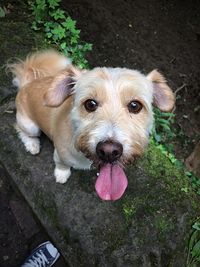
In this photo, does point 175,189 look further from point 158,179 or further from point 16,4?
point 16,4

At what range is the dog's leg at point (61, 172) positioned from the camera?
392cm

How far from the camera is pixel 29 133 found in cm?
416

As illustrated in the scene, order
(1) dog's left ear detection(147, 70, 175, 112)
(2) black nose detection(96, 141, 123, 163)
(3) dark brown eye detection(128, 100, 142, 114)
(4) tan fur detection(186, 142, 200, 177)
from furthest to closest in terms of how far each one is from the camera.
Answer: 1. (4) tan fur detection(186, 142, 200, 177)
2. (1) dog's left ear detection(147, 70, 175, 112)
3. (3) dark brown eye detection(128, 100, 142, 114)
4. (2) black nose detection(96, 141, 123, 163)

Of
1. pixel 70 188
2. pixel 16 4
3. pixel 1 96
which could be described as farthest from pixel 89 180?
pixel 16 4

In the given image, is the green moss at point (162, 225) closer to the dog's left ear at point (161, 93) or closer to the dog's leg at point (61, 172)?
the dog's leg at point (61, 172)

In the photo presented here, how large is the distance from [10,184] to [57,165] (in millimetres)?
728

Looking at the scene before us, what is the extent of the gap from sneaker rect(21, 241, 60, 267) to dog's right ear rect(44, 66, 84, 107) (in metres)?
1.58

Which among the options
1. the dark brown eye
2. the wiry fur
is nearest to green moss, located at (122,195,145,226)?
the wiry fur

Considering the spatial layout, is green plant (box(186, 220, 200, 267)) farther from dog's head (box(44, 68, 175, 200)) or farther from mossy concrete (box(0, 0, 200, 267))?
dog's head (box(44, 68, 175, 200))

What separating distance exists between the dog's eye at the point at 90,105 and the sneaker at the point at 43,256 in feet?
5.58

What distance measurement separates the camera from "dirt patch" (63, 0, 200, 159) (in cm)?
588

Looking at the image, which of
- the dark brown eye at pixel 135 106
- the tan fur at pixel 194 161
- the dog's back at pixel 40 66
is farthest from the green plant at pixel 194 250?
the dog's back at pixel 40 66

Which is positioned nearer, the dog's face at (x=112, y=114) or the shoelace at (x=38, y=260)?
the dog's face at (x=112, y=114)

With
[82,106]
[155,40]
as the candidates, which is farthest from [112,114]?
[155,40]
